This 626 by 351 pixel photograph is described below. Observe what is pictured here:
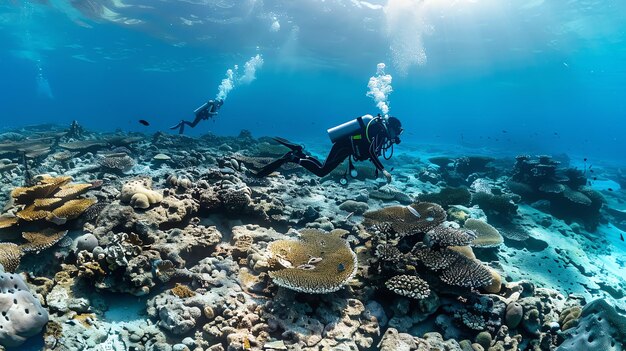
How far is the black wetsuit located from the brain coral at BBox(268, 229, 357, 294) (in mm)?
2391

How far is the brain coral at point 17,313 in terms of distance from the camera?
12.6 ft

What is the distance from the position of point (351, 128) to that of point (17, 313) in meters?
7.29

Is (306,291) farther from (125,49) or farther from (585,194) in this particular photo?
(125,49)

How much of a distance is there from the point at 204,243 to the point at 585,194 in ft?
53.2

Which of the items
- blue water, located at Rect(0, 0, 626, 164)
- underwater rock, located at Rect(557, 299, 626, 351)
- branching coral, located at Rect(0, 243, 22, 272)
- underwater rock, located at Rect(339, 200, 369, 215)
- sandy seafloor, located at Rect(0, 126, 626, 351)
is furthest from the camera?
blue water, located at Rect(0, 0, 626, 164)

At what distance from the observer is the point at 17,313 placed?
3979 millimetres

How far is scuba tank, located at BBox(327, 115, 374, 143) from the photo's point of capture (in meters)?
8.69

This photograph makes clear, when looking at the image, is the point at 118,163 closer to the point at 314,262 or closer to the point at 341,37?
the point at 314,262

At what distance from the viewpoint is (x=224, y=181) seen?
889cm

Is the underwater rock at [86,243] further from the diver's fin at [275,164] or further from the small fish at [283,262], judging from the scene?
the diver's fin at [275,164]

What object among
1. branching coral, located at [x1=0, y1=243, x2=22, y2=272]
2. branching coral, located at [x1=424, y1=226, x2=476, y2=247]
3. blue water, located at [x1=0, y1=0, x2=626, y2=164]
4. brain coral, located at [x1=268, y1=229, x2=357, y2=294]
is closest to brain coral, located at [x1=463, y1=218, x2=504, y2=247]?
branching coral, located at [x1=424, y1=226, x2=476, y2=247]

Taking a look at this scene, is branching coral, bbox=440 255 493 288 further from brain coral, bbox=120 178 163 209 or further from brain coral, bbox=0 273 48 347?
brain coral, bbox=120 178 163 209

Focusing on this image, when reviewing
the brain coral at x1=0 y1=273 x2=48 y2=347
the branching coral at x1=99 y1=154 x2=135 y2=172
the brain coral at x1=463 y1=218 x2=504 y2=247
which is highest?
the brain coral at x1=463 y1=218 x2=504 y2=247

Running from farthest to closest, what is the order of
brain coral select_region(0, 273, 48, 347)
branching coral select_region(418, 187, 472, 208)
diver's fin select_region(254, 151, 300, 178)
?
1. branching coral select_region(418, 187, 472, 208)
2. diver's fin select_region(254, 151, 300, 178)
3. brain coral select_region(0, 273, 48, 347)
